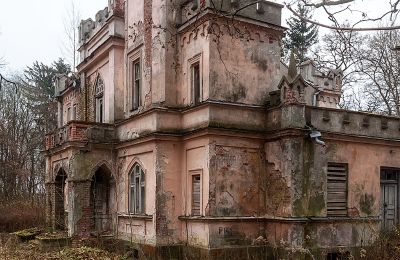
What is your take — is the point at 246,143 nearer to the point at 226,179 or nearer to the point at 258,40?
the point at 226,179

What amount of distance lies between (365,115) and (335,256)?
4469 millimetres

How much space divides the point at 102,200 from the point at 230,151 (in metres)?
7.49

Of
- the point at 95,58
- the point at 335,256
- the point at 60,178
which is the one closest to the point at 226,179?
the point at 335,256

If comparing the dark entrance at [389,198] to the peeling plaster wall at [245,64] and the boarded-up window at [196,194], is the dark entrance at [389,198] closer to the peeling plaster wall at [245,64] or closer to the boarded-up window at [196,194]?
the peeling plaster wall at [245,64]

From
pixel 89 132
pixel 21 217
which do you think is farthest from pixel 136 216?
pixel 21 217

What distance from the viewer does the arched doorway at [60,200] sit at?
21438 millimetres

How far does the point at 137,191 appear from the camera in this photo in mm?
16797

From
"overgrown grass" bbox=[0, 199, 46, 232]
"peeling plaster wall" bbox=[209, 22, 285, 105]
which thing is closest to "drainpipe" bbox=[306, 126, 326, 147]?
"peeling plaster wall" bbox=[209, 22, 285, 105]

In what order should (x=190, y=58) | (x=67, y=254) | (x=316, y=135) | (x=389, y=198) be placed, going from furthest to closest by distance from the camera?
1. (x=389, y=198)
2. (x=190, y=58)
3. (x=67, y=254)
4. (x=316, y=135)

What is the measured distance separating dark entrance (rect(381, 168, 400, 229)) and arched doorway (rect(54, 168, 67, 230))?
513 inches

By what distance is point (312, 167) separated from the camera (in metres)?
13.9

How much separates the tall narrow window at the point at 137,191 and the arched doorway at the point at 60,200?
17.3ft

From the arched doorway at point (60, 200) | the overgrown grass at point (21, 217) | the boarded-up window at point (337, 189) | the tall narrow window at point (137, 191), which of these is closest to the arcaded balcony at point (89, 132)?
the tall narrow window at point (137, 191)

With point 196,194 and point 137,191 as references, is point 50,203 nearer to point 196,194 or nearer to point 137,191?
point 137,191
